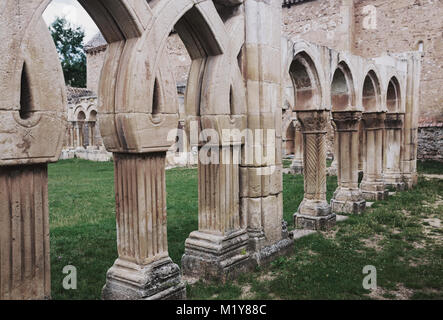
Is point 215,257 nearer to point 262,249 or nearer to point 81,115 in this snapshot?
point 262,249

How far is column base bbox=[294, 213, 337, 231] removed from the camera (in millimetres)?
6871

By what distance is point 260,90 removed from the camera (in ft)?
16.2

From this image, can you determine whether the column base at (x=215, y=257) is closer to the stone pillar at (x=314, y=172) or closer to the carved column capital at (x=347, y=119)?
the stone pillar at (x=314, y=172)

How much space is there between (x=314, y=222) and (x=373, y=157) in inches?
148

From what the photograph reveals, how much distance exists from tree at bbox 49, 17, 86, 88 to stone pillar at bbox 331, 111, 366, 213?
31267 mm

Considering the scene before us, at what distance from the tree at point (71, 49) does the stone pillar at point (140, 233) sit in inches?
1342

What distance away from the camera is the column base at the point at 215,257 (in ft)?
14.6

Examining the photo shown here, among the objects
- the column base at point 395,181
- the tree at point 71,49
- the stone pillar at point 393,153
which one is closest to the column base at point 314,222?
the column base at point 395,181

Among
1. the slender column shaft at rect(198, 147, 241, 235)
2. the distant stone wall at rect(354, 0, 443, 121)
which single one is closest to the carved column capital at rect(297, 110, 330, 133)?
the slender column shaft at rect(198, 147, 241, 235)

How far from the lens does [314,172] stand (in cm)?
711

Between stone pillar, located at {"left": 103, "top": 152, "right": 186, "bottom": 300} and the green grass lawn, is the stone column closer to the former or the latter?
the green grass lawn

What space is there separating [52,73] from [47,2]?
1.62 ft

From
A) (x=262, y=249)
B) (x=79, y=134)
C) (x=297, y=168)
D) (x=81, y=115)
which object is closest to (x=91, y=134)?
(x=79, y=134)

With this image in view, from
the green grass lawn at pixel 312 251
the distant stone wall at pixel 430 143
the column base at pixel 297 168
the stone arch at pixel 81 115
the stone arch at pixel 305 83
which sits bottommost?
the green grass lawn at pixel 312 251
